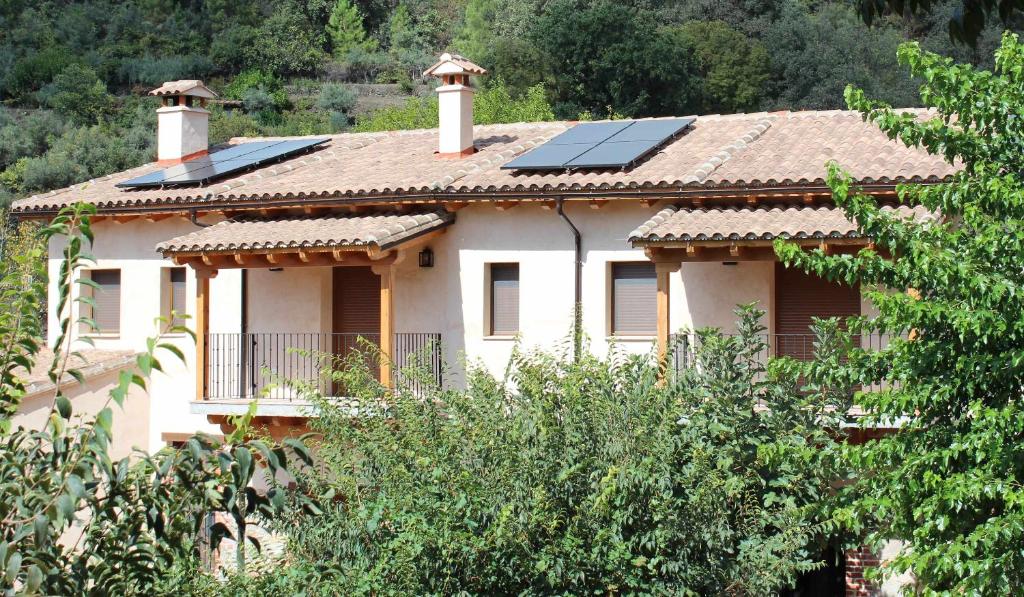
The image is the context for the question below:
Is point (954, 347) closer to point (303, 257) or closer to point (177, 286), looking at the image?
point (303, 257)

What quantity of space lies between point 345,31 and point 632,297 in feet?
161

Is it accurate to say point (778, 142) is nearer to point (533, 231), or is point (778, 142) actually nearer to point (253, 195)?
point (533, 231)

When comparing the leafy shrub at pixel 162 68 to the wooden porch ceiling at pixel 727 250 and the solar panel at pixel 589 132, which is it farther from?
the wooden porch ceiling at pixel 727 250

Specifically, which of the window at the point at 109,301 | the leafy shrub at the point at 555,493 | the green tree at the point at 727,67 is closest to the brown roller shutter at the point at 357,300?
the window at the point at 109,301

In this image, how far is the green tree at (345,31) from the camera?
2482 inches

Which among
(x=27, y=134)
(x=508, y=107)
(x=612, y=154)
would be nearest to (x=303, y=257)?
(x=612, y=154)

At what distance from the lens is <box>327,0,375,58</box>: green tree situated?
207ft

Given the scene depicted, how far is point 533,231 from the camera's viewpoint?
1758 cm

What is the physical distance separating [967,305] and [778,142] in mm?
8864

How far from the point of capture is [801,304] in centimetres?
1691

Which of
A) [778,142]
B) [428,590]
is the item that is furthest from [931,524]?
[778,142]

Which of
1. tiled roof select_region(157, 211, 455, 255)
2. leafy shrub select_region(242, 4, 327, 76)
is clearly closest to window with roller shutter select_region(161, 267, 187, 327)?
tiled roof select_region(157, 211, 455, 255)

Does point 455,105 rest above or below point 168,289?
above

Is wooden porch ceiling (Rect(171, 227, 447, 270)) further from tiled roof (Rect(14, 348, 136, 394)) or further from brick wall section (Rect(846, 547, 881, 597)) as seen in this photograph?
brick wall section (Rect(846, 547, 881, 597))
